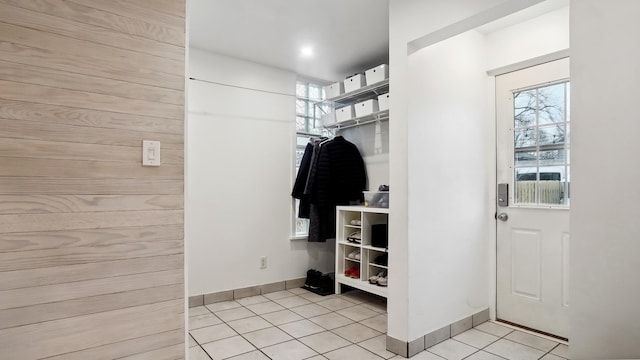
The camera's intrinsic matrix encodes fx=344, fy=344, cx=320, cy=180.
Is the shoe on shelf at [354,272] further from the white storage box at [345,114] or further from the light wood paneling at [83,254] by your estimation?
the light wood paneling at [83,254]

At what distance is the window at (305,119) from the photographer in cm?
390

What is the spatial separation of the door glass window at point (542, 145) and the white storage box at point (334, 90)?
1623mm

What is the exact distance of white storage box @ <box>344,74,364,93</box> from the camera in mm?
3385

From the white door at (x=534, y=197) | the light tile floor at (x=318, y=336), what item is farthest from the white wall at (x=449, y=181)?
the light tile floor at (x=318, y=336)

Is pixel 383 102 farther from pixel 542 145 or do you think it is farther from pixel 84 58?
pixel 84 58

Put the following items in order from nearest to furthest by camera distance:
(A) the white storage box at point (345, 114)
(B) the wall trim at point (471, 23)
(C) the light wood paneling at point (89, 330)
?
(C) the light wood paneling at point (89, 330) < (B) the wall trim at point (471, 23) < (A) the white storage box at point (345, 114)

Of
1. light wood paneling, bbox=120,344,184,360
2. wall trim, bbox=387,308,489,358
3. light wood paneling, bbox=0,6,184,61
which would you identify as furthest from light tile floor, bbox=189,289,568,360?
light wood paneling, bbox=0,6,184,61

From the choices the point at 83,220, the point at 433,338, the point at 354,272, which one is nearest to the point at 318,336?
the point at 433,338

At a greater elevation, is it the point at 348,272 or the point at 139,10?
the point at 139,10

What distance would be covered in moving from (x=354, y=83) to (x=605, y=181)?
241 cm

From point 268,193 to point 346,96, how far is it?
1300 mm

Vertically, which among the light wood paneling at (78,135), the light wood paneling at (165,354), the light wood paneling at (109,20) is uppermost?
the light wood paneling at (109,20)

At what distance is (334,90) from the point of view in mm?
3682

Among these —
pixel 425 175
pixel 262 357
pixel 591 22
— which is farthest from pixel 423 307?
pixel 591 22
